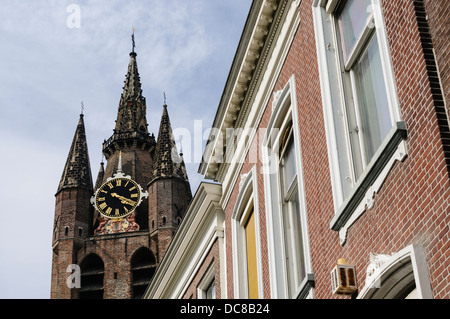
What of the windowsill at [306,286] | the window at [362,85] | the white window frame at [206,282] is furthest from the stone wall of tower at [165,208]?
the window at [362,85]

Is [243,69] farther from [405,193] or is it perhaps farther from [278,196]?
[405,193]

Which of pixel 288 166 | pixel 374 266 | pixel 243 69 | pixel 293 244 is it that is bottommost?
pixel 374 266

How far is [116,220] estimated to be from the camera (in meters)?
82.8

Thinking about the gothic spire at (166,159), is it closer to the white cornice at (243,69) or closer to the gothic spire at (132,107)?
the gothic spire at (132,107)

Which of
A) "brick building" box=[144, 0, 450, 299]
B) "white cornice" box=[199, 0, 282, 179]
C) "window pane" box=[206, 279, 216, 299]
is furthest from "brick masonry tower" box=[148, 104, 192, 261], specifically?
"brick building" box=[144, 0, 450, 299]

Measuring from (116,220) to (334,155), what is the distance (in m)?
72.8

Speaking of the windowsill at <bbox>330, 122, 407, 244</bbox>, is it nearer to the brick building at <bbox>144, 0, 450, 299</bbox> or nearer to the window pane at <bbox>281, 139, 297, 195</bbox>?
the brick building at <bbox>144, 0, 450, 299</bbox>

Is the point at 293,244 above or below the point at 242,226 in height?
below

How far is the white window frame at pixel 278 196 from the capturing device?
40.3 feet

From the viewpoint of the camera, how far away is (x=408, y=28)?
30.2 feet

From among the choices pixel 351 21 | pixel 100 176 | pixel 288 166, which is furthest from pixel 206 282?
pixel 100 176

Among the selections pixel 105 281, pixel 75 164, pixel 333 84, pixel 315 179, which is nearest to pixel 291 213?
pixel 315 179

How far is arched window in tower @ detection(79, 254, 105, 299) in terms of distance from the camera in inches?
3167

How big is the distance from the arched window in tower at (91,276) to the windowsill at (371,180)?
7132 cm
